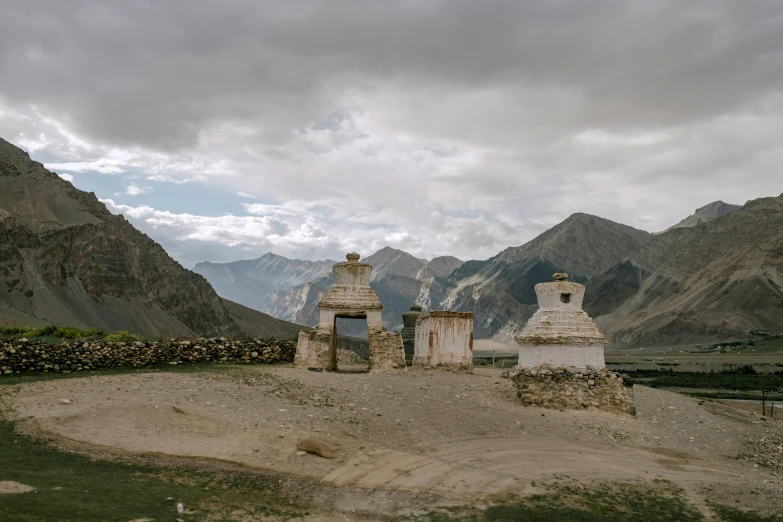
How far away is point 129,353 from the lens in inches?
743

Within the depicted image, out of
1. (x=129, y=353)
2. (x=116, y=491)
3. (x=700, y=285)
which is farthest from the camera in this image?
(x=700, y=285)

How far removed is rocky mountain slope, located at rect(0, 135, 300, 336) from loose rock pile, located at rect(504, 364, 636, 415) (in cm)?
5572

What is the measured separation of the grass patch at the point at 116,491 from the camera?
25.7ft

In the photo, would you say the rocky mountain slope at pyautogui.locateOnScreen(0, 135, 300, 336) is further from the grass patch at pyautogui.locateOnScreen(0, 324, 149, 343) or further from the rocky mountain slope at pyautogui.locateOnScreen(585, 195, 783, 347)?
the rocky mountain slope at pyautogui.locateOnScreen(585, 195, 783, 347)

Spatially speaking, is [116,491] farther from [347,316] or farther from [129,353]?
[347,316]

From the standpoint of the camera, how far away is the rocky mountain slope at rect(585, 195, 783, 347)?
104875 millimetres

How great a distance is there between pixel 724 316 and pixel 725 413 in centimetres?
9685

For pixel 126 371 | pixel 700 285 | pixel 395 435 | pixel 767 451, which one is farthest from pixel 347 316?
pixel 700 285

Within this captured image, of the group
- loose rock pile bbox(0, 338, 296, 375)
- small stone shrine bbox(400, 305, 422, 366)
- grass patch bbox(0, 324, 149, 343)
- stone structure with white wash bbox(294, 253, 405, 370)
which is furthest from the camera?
small stone shrine bbox(400, 305, 422, 366)

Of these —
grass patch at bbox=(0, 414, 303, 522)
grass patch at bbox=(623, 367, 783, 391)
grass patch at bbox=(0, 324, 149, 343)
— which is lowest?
grass patch at bbox=(623, 367, 783, 391)

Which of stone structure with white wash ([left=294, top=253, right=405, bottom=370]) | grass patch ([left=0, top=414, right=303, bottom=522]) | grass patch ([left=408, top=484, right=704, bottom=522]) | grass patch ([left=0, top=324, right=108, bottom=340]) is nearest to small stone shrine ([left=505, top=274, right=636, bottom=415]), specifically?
Result: stone structure with white wash ([left=294, top=253, right=405, bottom=370])

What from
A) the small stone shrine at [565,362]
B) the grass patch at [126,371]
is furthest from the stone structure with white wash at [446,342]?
the grass patch at [126,371]

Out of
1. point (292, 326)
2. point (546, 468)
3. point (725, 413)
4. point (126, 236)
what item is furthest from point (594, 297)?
point (546, 468)

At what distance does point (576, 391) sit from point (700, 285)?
379 feet
